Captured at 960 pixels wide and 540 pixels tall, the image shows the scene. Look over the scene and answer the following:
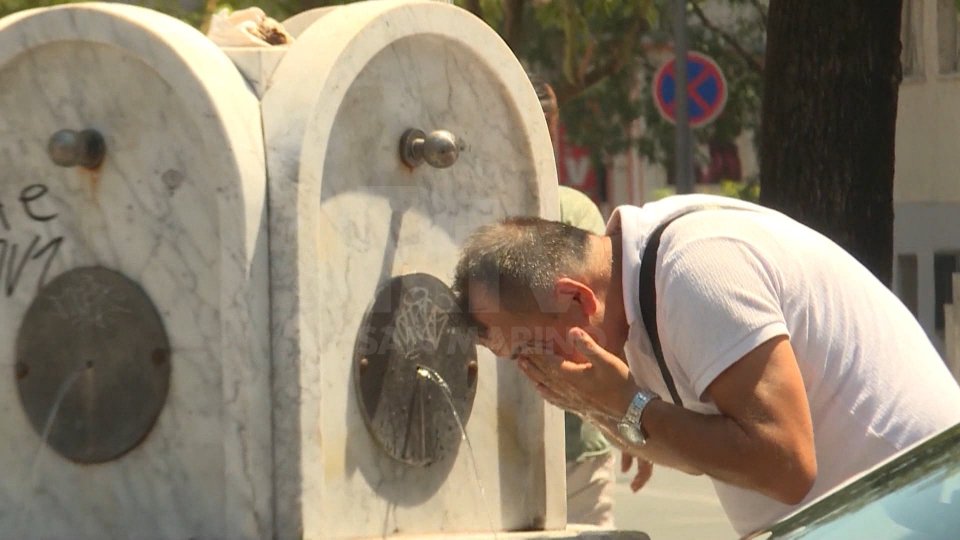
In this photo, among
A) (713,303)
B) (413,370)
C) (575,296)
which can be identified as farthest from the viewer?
(413,370)

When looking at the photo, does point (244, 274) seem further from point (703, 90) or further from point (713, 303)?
point (703, 90)

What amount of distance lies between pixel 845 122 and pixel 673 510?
556 cm

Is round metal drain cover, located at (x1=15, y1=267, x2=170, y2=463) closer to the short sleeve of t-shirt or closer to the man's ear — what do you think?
the man's ear

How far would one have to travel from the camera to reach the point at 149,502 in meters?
5.30

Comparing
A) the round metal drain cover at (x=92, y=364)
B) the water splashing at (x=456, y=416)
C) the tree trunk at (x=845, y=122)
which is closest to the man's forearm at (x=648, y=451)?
the water splashing at (x=456, y=416)

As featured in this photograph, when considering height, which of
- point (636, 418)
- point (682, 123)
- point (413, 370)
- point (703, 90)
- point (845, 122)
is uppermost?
point (845, 122)

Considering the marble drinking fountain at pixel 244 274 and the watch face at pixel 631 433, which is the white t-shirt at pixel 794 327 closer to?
the watch face at pixel 631 433

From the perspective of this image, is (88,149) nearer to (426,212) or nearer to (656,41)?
(426,212)

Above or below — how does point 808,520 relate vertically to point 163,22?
below

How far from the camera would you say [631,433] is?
4020 mm

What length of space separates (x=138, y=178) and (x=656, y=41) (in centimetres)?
2692

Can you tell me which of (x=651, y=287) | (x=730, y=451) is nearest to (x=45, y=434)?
(x=651, y=287)

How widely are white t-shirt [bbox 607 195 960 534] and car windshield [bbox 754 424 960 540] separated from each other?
0.81ft

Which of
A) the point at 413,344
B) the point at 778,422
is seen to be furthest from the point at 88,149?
the point at 778,422
